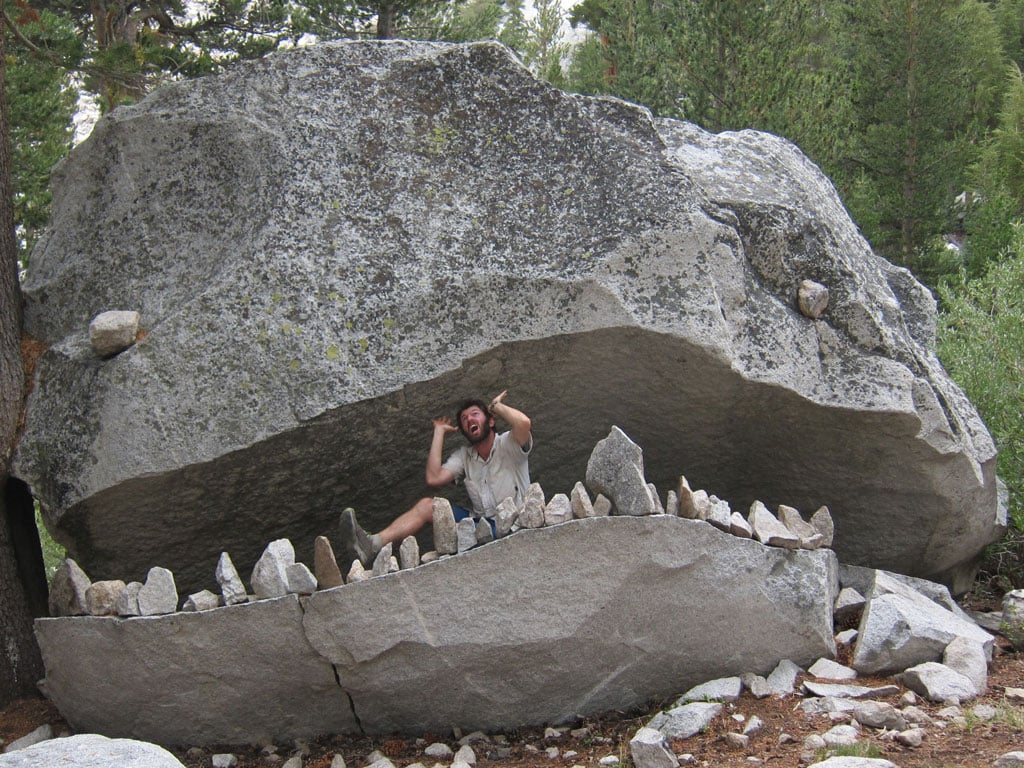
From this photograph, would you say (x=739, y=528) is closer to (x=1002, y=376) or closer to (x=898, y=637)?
(x=898, y=637)

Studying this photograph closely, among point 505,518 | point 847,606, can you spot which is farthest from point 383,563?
point 847,606

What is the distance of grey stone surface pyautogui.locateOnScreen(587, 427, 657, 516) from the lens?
18.7ft

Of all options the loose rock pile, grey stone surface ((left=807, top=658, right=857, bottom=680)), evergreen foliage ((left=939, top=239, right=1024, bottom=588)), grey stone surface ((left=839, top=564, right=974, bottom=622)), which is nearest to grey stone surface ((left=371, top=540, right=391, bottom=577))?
the loose rock pile

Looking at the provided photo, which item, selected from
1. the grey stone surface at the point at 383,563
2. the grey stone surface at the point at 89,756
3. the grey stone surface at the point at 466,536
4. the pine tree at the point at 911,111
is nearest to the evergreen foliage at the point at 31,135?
the grey stone surface at the point at 383,563

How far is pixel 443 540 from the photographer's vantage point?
571cm

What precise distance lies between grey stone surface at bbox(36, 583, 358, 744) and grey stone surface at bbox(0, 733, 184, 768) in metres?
1.19

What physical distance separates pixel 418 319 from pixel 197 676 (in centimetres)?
227

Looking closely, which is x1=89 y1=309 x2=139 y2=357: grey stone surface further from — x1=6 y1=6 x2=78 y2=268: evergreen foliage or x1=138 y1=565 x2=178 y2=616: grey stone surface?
x1=6 y1=6 x2=78 y2=268: evergreen foliage

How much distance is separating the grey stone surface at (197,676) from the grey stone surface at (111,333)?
149 cm

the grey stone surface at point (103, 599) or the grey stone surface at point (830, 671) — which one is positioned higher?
the grey stone surface at point (103, 599)

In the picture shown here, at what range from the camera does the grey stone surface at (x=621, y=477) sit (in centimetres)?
569

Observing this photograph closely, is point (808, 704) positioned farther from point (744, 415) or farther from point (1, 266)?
point (1, 266)

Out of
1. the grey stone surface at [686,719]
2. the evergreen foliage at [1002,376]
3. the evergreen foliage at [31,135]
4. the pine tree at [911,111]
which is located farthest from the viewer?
the pine tree at [911,111]

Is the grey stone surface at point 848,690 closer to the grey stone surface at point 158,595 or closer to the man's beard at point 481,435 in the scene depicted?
the man's beard at point 481,435
